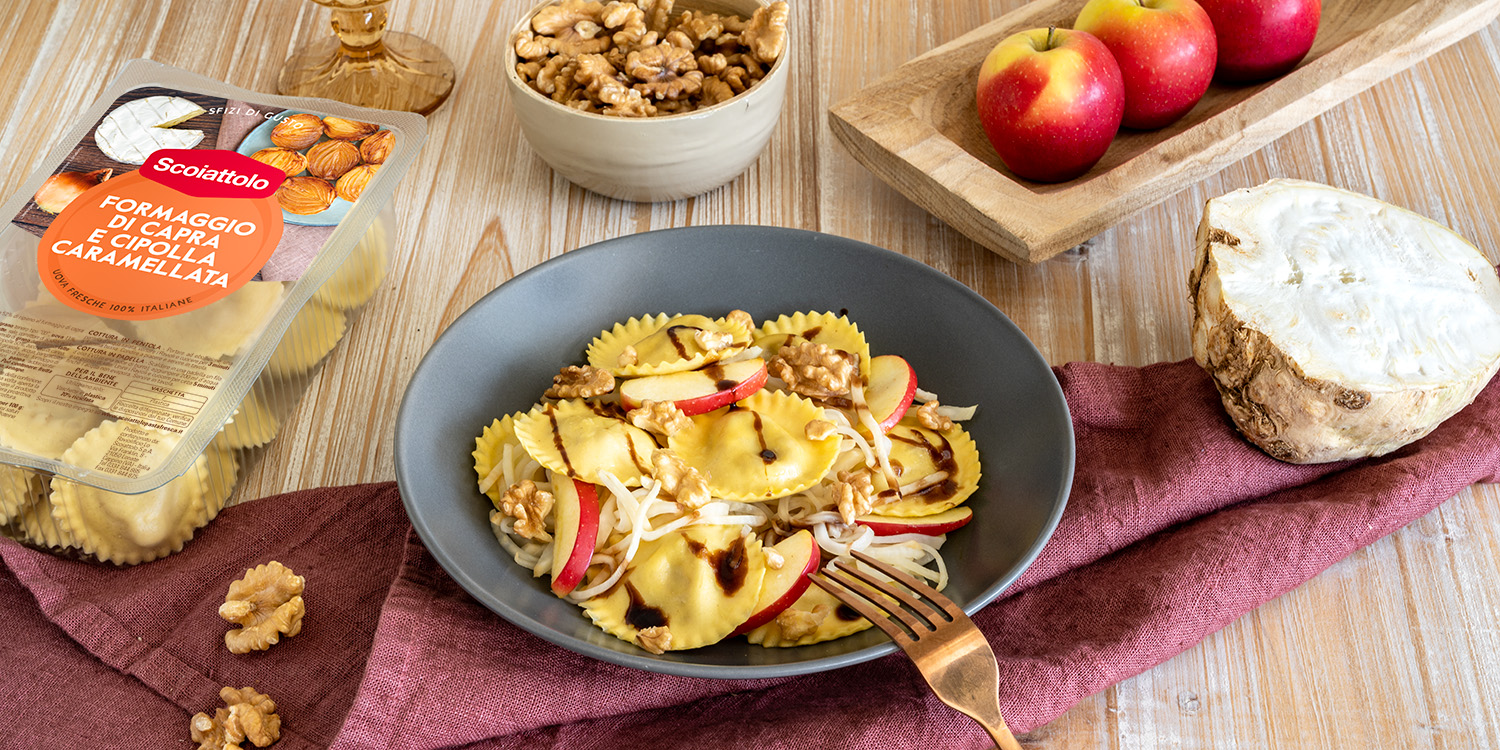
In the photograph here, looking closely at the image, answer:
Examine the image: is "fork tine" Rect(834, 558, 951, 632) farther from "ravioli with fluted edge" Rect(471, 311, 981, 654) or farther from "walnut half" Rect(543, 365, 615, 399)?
"walnut half" Rect(543, 365, 615, 399)

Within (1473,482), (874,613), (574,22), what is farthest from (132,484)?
(1473,482)

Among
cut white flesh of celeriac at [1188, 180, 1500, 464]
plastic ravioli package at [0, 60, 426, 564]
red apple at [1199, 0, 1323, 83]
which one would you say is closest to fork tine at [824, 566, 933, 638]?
cut white flesh of celeriac at [1188, 180, 1500, 464]

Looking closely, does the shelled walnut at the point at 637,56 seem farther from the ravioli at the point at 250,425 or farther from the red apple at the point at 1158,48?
the ravioli at the point at 250,425

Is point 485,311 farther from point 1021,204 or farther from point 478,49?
point 478,49

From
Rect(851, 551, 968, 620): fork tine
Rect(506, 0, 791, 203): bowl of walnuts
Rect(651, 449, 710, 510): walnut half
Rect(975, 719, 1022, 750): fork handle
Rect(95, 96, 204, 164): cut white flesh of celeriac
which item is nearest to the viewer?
Rect(975, 719, 1022, 750): fork handle

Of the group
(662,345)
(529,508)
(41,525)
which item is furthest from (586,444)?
(41,525)

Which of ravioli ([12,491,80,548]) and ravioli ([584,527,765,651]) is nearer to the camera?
ravioli ([584,527,765,651])

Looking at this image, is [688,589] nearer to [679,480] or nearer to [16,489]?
[679,480]
